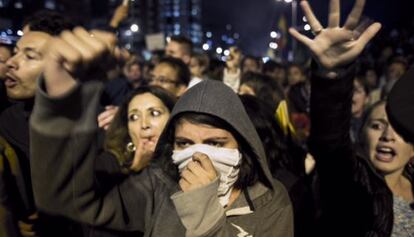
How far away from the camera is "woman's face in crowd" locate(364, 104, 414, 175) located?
3006 mm

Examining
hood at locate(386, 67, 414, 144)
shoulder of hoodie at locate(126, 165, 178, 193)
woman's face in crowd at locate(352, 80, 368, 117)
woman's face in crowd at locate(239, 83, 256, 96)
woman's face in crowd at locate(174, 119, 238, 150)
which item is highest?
hood at locate(386, 67, 414, 144)

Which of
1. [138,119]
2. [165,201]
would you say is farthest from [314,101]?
[138,119]

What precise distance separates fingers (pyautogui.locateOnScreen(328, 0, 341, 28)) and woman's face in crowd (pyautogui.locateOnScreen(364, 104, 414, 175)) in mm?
1391

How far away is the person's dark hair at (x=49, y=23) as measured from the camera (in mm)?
2666

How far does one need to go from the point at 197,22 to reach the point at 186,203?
145 m

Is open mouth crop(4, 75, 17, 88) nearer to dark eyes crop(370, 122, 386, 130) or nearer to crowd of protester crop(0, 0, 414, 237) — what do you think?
crowd of protester crop(0, 0, 414, 237)

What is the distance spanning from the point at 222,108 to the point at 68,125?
3.60 feet

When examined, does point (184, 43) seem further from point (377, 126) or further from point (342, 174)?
point (342, 174)

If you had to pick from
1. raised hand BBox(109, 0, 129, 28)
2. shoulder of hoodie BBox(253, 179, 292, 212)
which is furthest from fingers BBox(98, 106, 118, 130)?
shoulder of hoodie BBox(253, 179, 292, 212)

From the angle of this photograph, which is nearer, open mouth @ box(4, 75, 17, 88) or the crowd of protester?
the crowd of protester

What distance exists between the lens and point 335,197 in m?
2.27

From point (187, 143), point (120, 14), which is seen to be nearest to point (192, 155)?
point (187, 143)

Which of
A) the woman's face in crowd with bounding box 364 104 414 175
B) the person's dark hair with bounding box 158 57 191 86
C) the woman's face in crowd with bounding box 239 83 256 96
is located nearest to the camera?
the woman's face in crowd with bounding box 364 104 414 175

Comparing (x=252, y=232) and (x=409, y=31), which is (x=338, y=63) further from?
(x=409, y=31)
